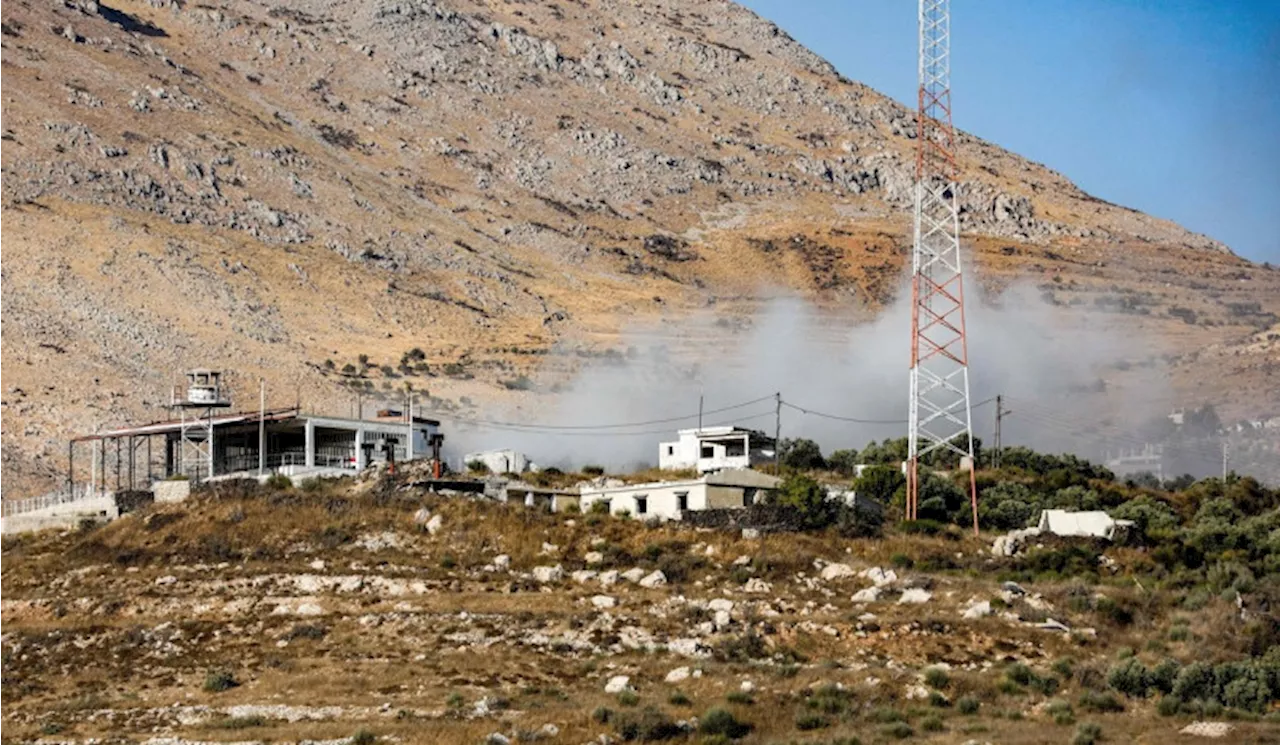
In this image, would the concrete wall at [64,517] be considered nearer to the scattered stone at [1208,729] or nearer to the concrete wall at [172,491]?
the concrete wall at [172,491]

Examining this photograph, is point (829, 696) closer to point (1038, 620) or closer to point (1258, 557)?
point (1038, 620)

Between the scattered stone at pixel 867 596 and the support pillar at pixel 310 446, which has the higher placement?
the support pillar at pixel 310 446

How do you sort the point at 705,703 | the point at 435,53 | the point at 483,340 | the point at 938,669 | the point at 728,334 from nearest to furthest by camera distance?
the point at 705,703 < the point at 938,669 < the point at 483,340 < the point at 728,334 < the point at 435,53

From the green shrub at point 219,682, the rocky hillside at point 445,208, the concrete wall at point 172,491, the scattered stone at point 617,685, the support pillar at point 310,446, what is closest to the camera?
the scattered stone at point 617,685

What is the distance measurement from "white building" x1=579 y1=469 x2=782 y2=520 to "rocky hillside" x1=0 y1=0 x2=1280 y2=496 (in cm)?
2582

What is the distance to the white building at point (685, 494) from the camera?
4972cm

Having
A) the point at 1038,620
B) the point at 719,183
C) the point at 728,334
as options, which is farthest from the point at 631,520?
the point at 719,183

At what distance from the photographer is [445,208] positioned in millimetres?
134375

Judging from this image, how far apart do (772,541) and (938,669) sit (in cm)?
1176

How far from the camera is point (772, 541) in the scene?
4494 centimetres

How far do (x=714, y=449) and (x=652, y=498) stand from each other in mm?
10800

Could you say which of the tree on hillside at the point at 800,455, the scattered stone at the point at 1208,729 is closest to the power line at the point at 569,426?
the tree on hillside at the point at 800,455

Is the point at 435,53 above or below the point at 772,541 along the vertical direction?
above

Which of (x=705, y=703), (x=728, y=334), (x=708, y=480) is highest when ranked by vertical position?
(x=728, y=334)
